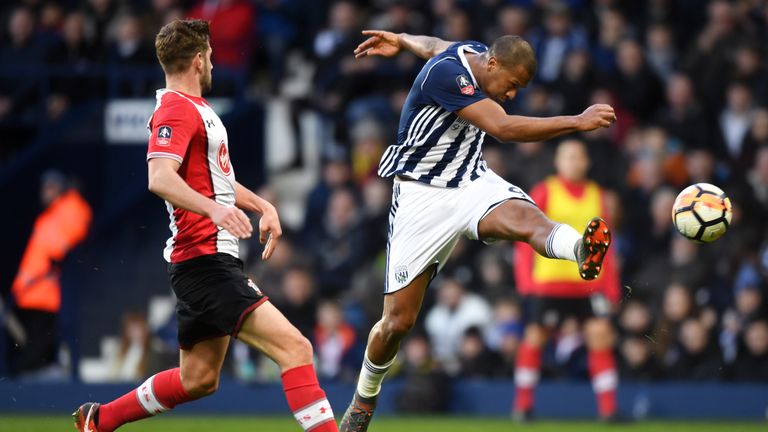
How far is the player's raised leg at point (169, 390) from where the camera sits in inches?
247

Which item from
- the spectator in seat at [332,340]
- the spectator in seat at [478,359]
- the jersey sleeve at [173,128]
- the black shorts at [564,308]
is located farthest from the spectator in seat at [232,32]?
the jersey sleeve at [173,128]

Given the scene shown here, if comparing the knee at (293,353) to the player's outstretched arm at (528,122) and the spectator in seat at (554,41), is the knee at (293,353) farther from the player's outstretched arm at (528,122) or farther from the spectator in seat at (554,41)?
the spectator in seat at (554,41)

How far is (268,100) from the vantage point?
13.6 meters

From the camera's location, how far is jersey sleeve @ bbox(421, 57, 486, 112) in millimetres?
6734

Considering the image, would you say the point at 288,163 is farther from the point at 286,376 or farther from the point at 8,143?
the point at 286,376

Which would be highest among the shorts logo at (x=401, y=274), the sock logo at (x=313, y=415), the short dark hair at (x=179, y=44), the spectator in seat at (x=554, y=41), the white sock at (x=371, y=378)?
the spectator in seat at (x=554, y=41)

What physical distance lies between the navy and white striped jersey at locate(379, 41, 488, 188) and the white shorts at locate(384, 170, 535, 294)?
0.07m

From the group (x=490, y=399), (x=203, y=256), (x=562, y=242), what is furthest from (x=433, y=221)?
(x=490, y=399)

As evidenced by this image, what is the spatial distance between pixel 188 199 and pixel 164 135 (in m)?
0.42

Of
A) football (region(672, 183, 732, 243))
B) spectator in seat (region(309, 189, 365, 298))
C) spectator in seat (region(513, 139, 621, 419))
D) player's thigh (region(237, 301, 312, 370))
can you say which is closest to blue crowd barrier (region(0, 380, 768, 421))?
spectator in seat (region(513, 139, 621, 419))

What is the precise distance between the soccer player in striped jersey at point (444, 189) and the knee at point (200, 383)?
1.16 meters

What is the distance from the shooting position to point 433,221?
7062mm

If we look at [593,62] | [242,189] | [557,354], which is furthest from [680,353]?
[242,189]

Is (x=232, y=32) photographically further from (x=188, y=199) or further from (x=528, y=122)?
(x=188, y=199)
